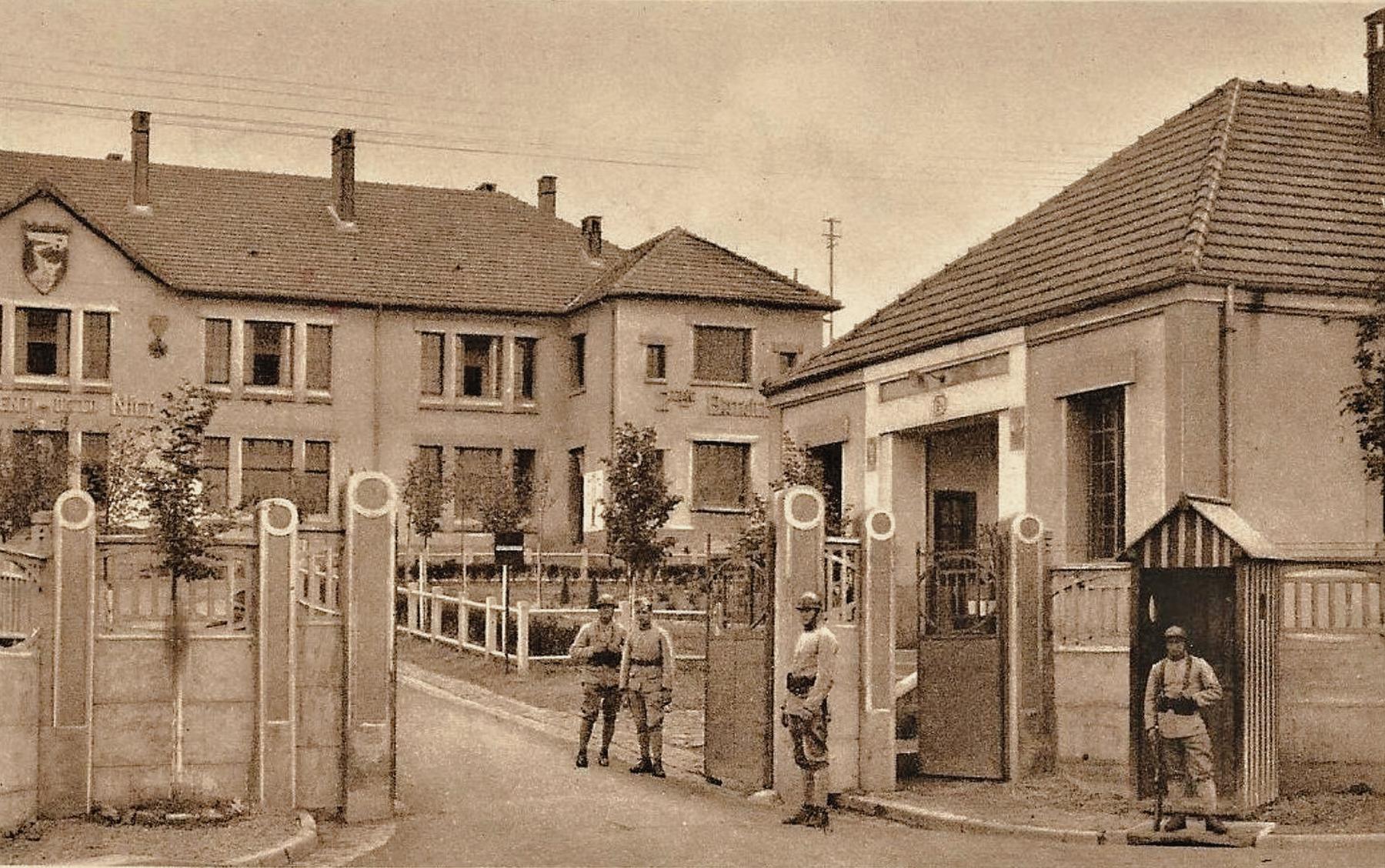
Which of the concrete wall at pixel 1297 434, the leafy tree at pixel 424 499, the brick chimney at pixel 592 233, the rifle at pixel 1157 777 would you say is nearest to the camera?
the rifle at pixel 1157 777

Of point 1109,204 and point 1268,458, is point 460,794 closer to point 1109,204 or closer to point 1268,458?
point 1268,458

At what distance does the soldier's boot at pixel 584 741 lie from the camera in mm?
18750

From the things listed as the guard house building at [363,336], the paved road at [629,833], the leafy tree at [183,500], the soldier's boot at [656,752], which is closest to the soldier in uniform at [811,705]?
the paved road at [629,833]

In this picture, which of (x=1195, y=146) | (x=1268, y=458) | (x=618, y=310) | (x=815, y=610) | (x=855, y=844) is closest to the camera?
(x=855, y=844)

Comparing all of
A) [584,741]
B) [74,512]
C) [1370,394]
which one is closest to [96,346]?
[584,741]

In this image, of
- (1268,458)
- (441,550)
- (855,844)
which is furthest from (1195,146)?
(441,550)

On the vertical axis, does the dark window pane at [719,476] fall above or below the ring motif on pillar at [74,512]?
above

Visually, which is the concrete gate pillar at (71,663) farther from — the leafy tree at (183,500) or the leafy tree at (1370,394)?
the leafy tree at (1370,394)

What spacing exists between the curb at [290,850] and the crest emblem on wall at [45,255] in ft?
108

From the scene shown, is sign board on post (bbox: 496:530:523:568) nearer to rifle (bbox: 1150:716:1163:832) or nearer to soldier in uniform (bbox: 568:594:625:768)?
soldier in uniform (bbox: 568:594:625:768)

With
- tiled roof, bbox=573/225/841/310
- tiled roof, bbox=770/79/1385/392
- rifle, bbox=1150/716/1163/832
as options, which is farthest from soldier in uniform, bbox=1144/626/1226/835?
tiled roof, bbox=573/225/841/310

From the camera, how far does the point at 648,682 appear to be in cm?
1855

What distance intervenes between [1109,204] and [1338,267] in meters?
3.61

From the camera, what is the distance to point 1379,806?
47.3ft
